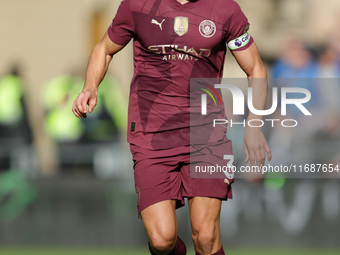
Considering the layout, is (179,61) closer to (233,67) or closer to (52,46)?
(233,67)

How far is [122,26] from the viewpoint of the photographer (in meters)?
4.41

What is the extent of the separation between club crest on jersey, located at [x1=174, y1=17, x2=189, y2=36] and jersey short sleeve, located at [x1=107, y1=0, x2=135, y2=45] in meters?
0.34

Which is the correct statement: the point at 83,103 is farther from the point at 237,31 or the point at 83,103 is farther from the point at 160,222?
the point at 237,31

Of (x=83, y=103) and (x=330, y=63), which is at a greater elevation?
(x=330, y=63)

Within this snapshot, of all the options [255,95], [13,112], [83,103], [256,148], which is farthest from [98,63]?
[13,112]

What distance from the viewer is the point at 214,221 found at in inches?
171

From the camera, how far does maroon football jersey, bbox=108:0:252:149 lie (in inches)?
168

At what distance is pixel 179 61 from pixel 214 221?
4.01 feet

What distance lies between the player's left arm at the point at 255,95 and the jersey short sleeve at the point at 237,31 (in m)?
0.05

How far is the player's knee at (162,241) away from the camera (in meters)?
4.24

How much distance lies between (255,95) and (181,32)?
75cm

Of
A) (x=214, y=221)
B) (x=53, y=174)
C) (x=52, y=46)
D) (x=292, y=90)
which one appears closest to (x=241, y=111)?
(x=292, y=90)

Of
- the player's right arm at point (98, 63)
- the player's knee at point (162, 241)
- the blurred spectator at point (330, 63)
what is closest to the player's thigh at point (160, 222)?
the player's knee at point (162, 241)

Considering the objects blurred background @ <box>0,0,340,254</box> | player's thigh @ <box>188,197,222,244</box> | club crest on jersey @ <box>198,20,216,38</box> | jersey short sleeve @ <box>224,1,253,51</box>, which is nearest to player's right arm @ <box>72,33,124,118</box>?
club crest on jersey @ <box>198,20,216,38</box>
